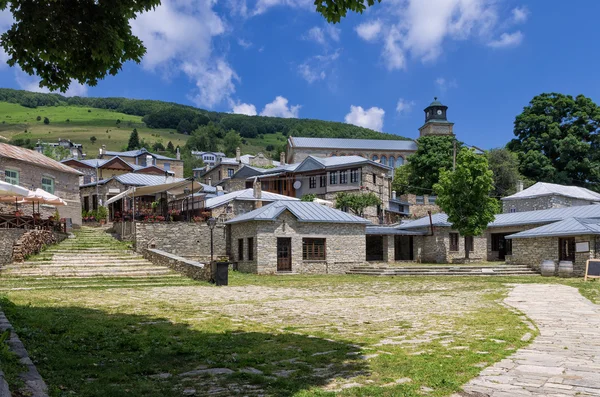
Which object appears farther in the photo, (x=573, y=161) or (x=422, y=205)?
(x=573, y=161)

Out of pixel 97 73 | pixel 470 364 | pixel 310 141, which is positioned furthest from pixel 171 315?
pixel 310 141

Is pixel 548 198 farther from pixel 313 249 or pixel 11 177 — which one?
pixel 11 177

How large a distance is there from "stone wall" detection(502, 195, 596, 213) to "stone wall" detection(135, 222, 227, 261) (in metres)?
25.5

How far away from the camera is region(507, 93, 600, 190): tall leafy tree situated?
54.2 m

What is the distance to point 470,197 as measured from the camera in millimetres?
31344

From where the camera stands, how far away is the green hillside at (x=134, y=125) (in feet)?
350

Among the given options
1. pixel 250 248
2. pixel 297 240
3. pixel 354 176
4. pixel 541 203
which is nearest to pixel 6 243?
pixel 250 248

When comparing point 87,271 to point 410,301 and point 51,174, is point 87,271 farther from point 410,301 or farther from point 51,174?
point 51,174

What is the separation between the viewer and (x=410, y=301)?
509 inches

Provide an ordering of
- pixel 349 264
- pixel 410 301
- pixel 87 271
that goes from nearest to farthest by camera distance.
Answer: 1. pixel 410 301
2. pixel 87 271
3. pixel 349 264

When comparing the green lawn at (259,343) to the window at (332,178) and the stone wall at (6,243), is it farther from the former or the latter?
the window at (332,178)

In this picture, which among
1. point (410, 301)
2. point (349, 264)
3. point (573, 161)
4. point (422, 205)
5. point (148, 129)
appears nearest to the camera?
point (410, 301)

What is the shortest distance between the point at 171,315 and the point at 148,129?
401ft

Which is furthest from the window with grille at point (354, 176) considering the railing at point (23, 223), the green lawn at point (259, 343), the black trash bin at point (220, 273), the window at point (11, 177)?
the green lawn at point (259, 343)
